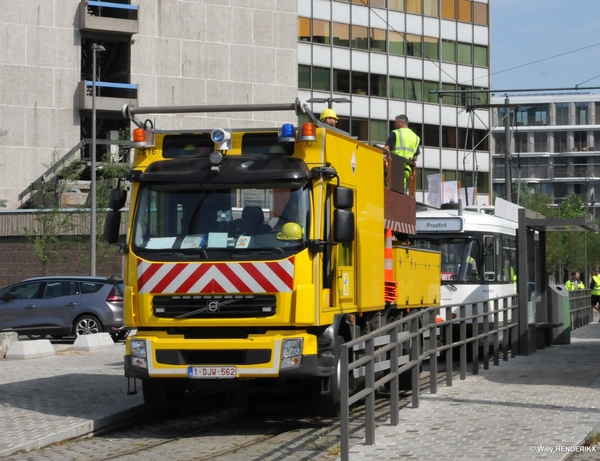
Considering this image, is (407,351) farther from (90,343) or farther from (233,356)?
(90,343)

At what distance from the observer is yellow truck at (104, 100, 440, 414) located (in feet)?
35.9

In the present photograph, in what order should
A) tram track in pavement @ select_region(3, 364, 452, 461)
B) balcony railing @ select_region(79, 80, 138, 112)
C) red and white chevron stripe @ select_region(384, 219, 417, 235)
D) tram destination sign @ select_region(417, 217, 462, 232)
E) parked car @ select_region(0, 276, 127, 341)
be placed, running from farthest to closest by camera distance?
balcony railing @ select_region(79, 80, 138, 112), parked car @ select_region(0, 276, 127, 341), tram destination sign @ select_region(417, 217, 462, 232), red and white chevron stripe @ select_region(384, 219, 417, 235), tram track in pavement @ select_region(3, 364, 452, 461)

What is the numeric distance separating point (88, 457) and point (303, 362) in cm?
225

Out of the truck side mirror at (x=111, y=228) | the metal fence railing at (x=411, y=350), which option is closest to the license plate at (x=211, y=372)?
the metal fence railing at (x=411, y=350)

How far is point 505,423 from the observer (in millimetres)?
10906

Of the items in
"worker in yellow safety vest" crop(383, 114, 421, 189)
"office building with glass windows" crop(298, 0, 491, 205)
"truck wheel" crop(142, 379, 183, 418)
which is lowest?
"truck wheel" crop(142, 379, 183, 418)

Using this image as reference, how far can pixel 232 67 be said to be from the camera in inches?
2168

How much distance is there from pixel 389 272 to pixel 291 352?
9.22 ft

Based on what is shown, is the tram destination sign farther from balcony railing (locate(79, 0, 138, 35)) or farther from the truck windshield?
balcony railing (locate(79, 0, 138, 35))

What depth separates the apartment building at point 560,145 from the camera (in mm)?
121938

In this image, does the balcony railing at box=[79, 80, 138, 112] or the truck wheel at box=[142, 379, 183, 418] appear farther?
the balcony railing at box=[79, 80, 138, 112]

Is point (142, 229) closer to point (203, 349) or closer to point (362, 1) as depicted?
point (203, 349)

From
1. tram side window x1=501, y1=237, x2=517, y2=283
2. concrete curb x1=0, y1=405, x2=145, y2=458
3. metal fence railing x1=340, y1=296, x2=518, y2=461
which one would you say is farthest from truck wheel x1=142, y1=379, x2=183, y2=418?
tram side window x1=501, y1=237, x2=517, y2=283

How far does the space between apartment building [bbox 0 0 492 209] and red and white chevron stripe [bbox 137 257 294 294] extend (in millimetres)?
32732
